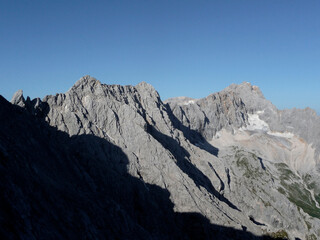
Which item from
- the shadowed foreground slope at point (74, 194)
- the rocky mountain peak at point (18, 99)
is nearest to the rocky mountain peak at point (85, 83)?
the rocky mountain peak at point (18, 99)

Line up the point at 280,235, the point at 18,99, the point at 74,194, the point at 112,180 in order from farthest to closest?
1. the point at 280,235
2. the point at 18,99
3. the point at 112,180
4. the point at 74,194

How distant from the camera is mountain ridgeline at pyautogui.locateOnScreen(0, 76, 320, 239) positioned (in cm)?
3759

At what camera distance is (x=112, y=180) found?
77188 millimetres

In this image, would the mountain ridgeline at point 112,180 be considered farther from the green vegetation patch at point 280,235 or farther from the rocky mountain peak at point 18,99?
the rocky mountain peak at point 18,99

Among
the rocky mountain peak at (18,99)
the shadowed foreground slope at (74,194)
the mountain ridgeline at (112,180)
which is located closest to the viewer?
the shadowed foreground slope at (74,194)

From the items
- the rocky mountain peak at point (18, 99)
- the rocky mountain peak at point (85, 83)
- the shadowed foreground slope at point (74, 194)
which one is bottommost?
the shadowed foreground slope at point (74, 194)

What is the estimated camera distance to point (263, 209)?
471 ft

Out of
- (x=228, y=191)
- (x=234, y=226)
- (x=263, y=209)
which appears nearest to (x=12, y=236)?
(x=234, y=226)

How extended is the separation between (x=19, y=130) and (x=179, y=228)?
55630 mm

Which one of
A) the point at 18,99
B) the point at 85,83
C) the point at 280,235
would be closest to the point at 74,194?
the point at 18,99

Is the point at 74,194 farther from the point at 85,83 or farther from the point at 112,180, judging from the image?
the point at 85,83

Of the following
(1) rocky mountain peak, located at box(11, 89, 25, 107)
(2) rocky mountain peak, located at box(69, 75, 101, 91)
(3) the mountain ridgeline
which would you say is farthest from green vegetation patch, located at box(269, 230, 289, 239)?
(1) rocky mountain peak, located at box(11, 89, 25, 107)

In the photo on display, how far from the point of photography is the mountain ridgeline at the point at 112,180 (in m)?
37.6

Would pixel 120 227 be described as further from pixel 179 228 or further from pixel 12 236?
pixel 179 228
